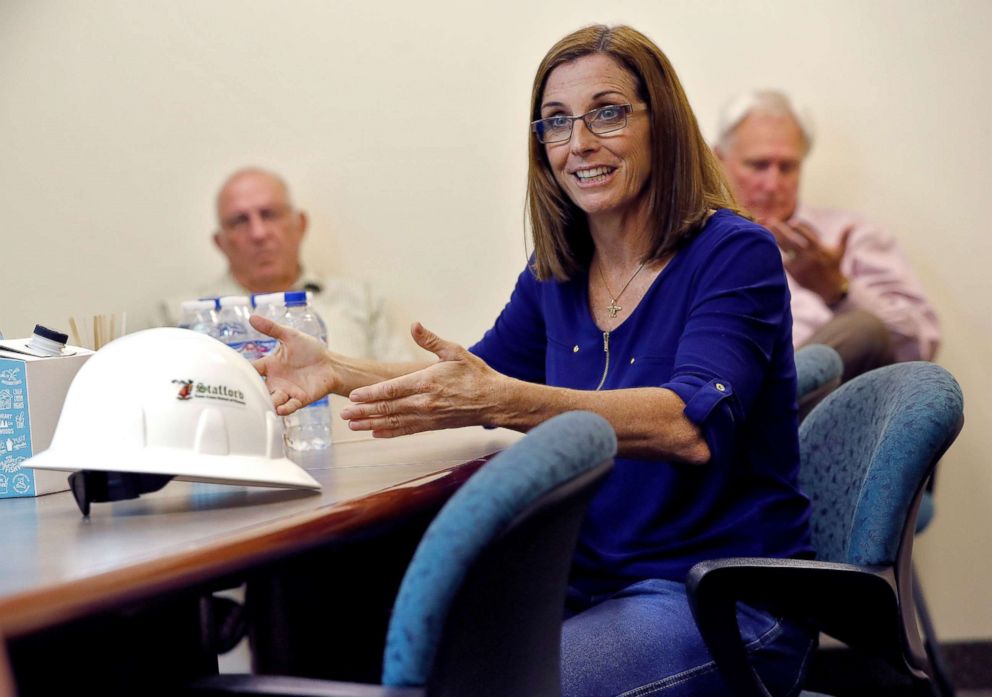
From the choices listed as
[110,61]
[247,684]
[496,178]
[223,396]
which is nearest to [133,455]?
[223,396]

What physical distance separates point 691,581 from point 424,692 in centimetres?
52

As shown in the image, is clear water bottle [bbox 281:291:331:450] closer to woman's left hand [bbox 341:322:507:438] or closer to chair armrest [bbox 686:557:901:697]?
woman's left hand [bbox 341:322:507:438]

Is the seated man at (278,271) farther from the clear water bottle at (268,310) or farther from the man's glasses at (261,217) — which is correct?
the clear water bottle at (268,310)

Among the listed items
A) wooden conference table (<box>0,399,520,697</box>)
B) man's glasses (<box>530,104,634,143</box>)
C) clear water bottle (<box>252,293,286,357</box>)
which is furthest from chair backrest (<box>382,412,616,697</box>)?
clear water bottle (<box>252,293,286,357</box>)

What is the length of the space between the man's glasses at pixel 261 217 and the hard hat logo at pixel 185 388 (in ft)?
9.06

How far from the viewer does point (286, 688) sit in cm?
92

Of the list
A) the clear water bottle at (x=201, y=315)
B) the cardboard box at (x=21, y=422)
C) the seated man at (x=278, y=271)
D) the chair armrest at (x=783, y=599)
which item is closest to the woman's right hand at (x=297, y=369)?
the cardboard box at (x=21, y=422)

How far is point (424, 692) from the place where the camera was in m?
0.84

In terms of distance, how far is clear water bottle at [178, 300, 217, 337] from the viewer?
233 cm

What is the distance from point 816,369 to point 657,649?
96 cm

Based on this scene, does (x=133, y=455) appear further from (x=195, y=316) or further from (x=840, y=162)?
(x=840, y=162)

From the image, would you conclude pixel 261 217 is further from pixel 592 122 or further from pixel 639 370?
pixel 639 370

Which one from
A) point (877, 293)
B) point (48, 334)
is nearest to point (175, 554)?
point (48, 334)

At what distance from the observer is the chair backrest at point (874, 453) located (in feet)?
4.57
